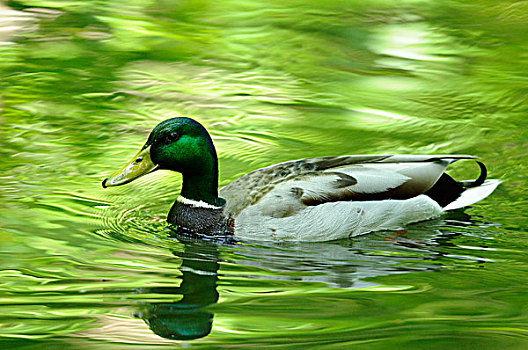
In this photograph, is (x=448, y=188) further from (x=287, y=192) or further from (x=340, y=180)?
(x=287, y=192)

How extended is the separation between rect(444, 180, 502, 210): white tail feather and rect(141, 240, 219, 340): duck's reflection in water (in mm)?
2062

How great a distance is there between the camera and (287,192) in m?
7.02

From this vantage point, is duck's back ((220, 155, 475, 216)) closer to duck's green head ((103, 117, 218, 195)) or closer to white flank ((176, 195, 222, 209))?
white flank ((176, 195, 222, 209))

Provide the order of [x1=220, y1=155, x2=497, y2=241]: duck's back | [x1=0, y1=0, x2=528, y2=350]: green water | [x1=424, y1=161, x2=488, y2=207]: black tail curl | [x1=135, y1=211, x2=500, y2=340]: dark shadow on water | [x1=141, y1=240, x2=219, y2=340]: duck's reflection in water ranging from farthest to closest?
[x1=424, y1=161, x2=488, y2=207]: black tail curl, [x1=220, y1=155, x2=497, y2=241]: duck's back, [x1=135, y1=211, x2=500, y2=340]: dark shadow on water, [x1=0, y1=0, x2=528, y2=350]: green water, [x1=141, y1=240, x2=219, y2=340]: duck's reflection in water

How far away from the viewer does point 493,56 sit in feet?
39.8

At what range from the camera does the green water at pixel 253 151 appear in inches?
211

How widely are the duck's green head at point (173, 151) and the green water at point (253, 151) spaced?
19.0 inches

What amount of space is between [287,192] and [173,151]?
90cm

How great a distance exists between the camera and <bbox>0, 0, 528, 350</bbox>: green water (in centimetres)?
536

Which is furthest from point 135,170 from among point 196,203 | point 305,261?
point 305,261

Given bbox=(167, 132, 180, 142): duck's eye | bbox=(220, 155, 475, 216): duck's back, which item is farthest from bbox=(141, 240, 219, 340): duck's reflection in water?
bbox=(167, 132, 180, 142): duck's eye

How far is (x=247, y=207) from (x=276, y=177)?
1.07 ft

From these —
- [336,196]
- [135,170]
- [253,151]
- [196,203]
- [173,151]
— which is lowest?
[253,151]

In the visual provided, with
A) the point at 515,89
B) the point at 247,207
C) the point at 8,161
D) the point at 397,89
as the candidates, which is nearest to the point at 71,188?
the point at 8,161
